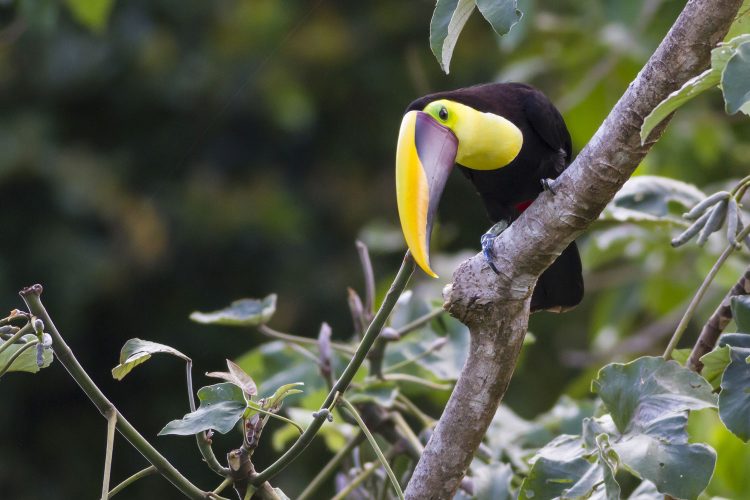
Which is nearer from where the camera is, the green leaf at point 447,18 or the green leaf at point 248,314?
the green leaf at point 447,18

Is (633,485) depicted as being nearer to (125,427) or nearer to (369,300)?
(369,300)

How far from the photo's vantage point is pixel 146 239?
4.27 m

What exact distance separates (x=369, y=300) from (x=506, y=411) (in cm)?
47

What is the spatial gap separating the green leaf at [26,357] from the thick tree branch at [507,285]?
0.40 metres

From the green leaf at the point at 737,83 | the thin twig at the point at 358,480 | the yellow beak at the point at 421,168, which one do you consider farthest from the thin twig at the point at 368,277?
the green leaf at the point at 737,83

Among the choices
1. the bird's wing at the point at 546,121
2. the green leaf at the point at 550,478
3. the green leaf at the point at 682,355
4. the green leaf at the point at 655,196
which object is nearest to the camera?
the green leaf at the point at 550,478

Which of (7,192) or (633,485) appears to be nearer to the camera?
(633,485)

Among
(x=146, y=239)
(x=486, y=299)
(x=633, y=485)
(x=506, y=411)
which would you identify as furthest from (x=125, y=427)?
(x=146, y=239)

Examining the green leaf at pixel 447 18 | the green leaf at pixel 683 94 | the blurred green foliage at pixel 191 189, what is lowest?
the blurred green foliage at pixel 191 189

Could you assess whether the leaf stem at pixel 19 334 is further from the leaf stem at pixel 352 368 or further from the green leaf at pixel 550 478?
the green leaf at pixel 550 478

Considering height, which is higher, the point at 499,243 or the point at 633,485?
the point at 499,243

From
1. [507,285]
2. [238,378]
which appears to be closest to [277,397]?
[238,378]

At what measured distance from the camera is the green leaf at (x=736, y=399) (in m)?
0.96

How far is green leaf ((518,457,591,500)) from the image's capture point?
3.44 feet
